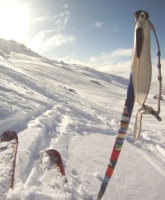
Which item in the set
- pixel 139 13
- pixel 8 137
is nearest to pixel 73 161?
pixel 8 137

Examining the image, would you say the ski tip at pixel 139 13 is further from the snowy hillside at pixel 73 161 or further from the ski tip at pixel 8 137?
the ski tip at pixel 8 137

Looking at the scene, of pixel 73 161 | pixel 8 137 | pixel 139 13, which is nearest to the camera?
pixel 139 13

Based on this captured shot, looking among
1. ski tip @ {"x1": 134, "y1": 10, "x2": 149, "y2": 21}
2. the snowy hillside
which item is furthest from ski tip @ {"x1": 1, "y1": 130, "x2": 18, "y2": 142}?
ski tip @ {"x1": 134, "y1": 10, "x2": 149, "y2": 21}

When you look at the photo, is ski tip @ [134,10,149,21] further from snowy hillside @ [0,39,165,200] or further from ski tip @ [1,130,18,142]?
ski tip @ [1,130,18,142]

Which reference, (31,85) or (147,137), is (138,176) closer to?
(147,137)

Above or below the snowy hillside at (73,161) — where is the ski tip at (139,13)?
above

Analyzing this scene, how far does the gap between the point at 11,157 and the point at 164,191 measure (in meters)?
2.63

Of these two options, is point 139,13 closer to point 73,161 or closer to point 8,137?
point 73,161

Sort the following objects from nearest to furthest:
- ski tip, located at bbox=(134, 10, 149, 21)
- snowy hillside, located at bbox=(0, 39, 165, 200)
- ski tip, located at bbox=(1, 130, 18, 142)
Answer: ski tip, located at bbox=(134, 10, 149, 21), snowy hillside, located at bbox=(0, 39, 165, 200), ski tip, located at bbox=(1, 130, 18, 142)

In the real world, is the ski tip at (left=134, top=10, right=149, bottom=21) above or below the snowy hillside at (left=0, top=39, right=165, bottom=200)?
above

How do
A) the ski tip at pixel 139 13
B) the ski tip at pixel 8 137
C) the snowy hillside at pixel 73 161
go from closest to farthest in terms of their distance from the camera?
the ski tip at pixel 139 13, the snowy hillside at pixel 73 161, the ski tip at pixel 8 137

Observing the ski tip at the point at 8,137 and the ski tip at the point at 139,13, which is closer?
the ski tip at the point at 139,13

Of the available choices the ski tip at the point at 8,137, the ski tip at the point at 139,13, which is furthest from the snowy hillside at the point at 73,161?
the ski tip at the point at 139,13

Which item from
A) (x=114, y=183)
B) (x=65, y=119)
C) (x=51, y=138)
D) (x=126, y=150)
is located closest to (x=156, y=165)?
(x=126, y=150)
